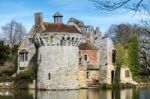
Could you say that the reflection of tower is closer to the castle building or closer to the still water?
the castle building

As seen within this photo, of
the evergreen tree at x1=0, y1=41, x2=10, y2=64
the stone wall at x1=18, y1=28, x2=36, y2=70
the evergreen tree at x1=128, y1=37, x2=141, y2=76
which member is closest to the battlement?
the stone wall at x1=18, y1=28, x2=36, y2=70

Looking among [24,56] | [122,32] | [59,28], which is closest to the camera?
[59,28]

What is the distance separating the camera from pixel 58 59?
4641 cm

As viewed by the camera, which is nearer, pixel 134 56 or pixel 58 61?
pixel 58 61

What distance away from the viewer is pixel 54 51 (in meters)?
46.5

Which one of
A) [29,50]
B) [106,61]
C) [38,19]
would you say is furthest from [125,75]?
[38,19]

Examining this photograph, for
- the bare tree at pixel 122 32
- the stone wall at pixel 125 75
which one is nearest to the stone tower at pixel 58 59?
the stone wall at pixel 125 75

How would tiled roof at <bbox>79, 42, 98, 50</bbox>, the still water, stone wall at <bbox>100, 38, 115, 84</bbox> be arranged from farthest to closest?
1. tiled roof at <bbox>79, 42, 98, 50</bbox>
2. stone wall at <bbox>100, 38, 115, 84</bbox>
3. the still water

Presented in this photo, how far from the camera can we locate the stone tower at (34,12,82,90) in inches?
1829

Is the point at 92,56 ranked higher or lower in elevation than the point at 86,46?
lower

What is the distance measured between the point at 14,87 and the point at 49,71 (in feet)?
15.9

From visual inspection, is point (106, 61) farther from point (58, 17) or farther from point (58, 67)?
point (58, 67)

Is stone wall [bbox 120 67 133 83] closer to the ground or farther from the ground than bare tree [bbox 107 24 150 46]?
closer to the ground

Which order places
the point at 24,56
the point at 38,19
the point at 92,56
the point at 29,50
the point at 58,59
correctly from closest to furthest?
the point at 58,59, the point at 38,19, the point at 29,50, the point at 24,56, the point at 92,56
